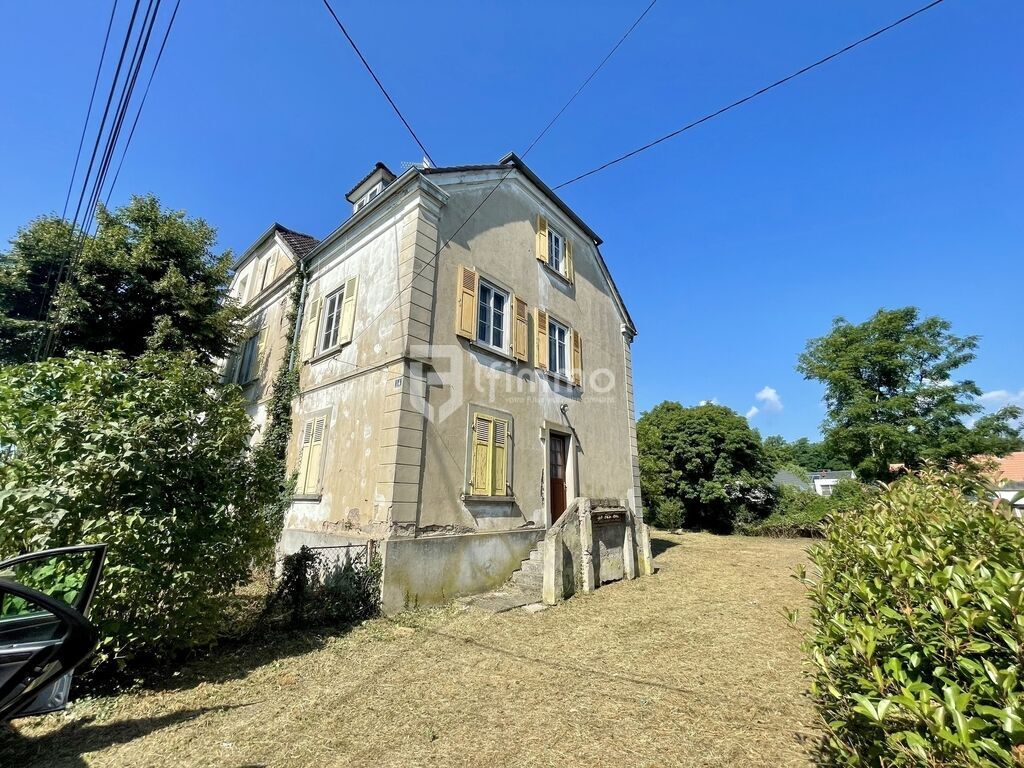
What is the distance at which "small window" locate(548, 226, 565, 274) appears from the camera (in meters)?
12.1

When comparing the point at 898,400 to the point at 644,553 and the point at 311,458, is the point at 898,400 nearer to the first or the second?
the point at 644,553

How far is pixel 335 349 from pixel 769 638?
9250 mm

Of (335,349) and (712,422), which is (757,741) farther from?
(712,422)

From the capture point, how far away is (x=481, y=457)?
28.2ft

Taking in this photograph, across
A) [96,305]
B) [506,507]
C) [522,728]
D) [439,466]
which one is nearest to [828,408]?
[506,507]

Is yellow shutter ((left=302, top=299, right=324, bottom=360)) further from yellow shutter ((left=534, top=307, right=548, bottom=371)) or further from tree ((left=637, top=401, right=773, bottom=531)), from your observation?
tree ((left=637, top=401, right=773, bottom=531))

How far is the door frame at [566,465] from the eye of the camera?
32.3 ft

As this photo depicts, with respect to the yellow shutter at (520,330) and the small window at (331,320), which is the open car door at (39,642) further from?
the yellow shutter at (520,330)

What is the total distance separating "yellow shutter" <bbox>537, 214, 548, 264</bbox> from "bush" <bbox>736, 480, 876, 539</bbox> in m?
16.3

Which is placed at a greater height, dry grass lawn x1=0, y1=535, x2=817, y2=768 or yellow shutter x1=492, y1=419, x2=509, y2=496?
yellow shutter x1=492, y1=419, x2=509, y2=496

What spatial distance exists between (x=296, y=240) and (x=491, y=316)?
909cm

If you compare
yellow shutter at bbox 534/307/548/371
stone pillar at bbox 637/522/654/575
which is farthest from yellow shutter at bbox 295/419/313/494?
stone pillar at bbox 637/522/654/575

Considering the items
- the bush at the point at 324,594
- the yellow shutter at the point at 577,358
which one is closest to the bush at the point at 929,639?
the bush at the point at 324,594

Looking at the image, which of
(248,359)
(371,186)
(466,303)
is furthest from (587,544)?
(248,359)
